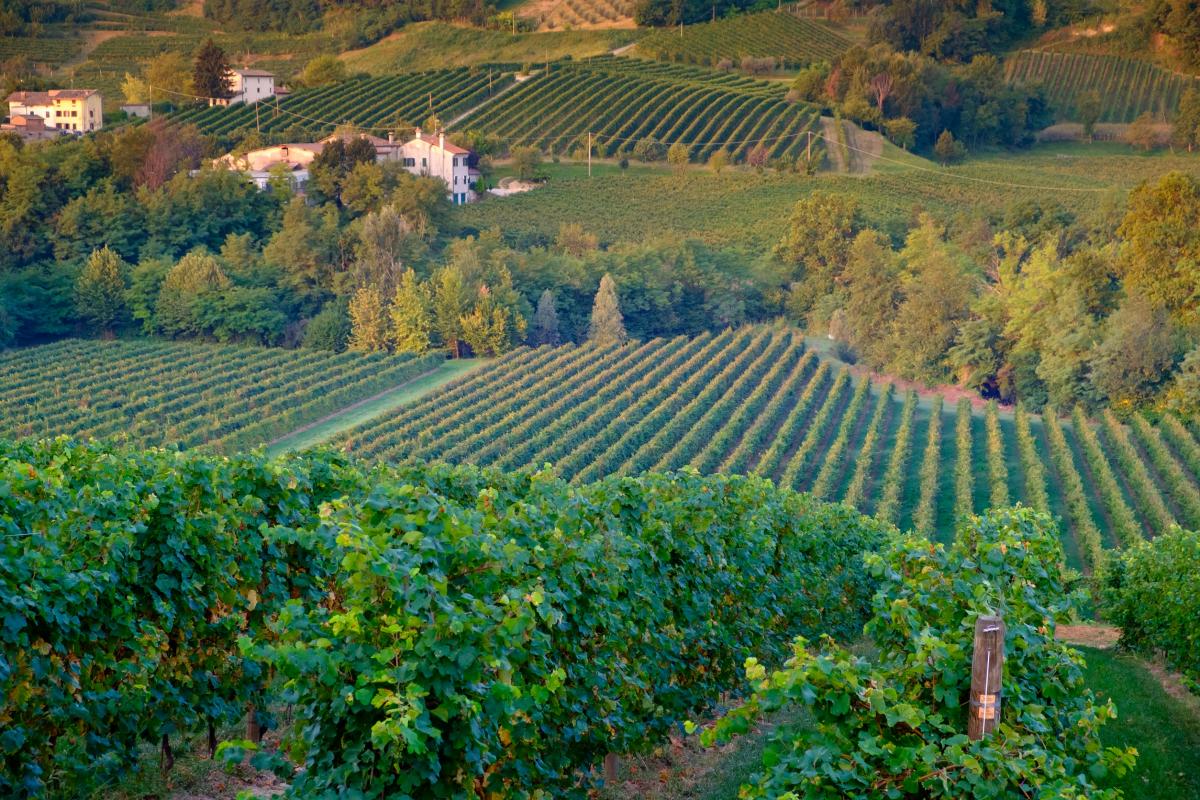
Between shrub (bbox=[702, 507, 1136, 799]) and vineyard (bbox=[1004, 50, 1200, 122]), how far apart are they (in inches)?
3608

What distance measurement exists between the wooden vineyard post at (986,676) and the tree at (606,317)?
48.7 meters

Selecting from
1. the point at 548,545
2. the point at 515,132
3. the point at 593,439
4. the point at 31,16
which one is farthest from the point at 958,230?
the point at 31,16

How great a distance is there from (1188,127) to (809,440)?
6045cm

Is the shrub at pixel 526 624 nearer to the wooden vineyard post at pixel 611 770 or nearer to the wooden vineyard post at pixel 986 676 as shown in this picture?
the wooden vineyard post at pixel 611 770

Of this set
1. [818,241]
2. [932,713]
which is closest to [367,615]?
[932,713]

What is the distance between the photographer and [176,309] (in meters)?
51.2

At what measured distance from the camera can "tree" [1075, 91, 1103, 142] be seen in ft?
289

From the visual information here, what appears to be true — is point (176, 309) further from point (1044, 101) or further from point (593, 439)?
point (1044, 101)

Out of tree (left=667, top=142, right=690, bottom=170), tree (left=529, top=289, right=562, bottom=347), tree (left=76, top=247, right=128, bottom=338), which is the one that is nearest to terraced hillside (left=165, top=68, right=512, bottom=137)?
tree (left=667, top=142, right=690, bottom=170)

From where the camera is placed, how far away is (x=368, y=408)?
42.5 metres

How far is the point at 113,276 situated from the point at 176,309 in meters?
3.34

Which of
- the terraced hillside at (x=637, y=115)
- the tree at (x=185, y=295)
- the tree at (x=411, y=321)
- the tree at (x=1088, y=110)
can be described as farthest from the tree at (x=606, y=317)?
the tree at (x=1088, y=110)

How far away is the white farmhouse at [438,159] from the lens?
68.4 m

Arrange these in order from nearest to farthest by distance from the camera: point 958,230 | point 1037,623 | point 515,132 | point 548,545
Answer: point 1037,623, point 548,545, point 958,230, point 515,132
